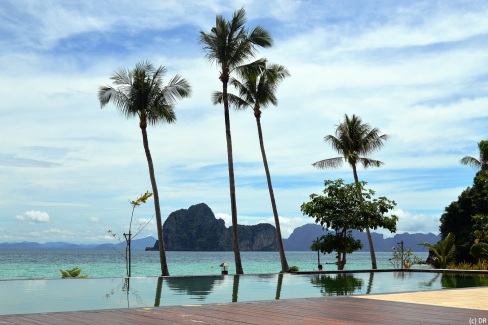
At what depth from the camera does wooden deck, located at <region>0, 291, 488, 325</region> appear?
8688 millimetres

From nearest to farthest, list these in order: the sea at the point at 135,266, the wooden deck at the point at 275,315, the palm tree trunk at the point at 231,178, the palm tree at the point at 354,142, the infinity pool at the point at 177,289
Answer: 1. the wooden deck at the point at 275,315
2. the infinity pool at the point at 177,289
3. the palm tree trunk at the point at 231,178
4. the palm tree at the point at 354,142
5. the sea at the point at 135,266

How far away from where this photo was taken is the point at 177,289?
16219 mm

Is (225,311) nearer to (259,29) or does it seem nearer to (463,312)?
(463,312)

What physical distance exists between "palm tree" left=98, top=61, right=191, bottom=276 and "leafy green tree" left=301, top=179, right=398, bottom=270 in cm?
729

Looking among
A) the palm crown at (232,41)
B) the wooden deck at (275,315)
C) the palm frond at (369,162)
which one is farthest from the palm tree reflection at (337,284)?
the palm frond at (369,162)

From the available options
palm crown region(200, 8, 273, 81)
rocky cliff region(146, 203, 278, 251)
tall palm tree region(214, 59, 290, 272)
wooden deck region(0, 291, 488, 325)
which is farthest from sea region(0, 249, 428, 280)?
rocky cliff region(146, 203, 278, 251)

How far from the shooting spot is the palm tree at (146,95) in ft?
82.7

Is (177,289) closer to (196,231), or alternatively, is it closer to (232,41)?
(232,41)

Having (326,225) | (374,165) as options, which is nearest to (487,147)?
(326,225)

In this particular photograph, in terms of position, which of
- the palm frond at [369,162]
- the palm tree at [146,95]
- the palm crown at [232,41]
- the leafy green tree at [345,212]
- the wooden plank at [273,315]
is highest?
the palm crown at [232,41]

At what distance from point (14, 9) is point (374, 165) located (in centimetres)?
2194

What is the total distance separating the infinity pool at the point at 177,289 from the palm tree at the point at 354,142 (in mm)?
11439

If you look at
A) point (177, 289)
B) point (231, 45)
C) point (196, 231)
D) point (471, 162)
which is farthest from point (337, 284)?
point (196, 231)

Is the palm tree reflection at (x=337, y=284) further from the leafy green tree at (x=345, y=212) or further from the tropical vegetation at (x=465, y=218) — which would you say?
the tropical vegetation at (x=465, y=218)
